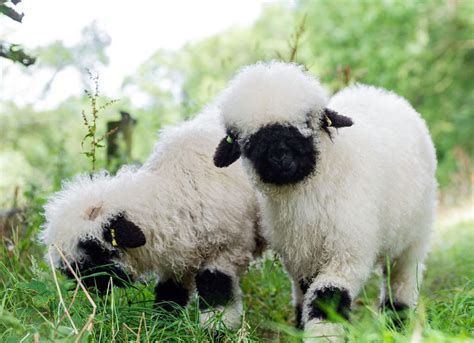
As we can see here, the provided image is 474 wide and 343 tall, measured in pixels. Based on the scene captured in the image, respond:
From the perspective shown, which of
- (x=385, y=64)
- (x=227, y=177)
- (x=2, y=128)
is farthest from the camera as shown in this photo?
(x=385, y=64)

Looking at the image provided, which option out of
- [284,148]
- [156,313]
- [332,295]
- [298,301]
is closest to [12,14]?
[284,148]

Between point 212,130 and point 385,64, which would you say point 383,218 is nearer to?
point 212,130

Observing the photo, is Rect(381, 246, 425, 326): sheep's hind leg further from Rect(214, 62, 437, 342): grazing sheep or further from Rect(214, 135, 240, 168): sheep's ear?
Rect(214, 135, 240, 168): sheep's ear

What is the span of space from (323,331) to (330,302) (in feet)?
0.63

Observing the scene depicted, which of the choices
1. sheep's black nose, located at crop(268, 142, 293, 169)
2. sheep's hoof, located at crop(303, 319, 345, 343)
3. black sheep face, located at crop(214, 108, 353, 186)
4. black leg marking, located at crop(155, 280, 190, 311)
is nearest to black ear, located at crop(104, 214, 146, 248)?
black leg marking, located at crop(155, 280, 190, 311)

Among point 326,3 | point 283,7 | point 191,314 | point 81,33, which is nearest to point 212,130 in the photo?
point 191,314

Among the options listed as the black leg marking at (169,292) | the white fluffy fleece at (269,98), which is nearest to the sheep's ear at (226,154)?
the white fluffy fleece at (269,98)

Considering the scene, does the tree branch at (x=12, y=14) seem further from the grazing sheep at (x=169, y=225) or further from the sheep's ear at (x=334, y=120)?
the sheep's ear at (x=334, y=120)

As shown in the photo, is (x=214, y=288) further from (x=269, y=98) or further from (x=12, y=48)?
(x=12, y=48)

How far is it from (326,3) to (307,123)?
1547cm

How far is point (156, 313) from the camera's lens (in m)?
3.88

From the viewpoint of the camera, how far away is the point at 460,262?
255 inches

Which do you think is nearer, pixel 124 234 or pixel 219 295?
pixel 124 234

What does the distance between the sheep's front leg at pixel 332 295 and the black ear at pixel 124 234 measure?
1130 mm
